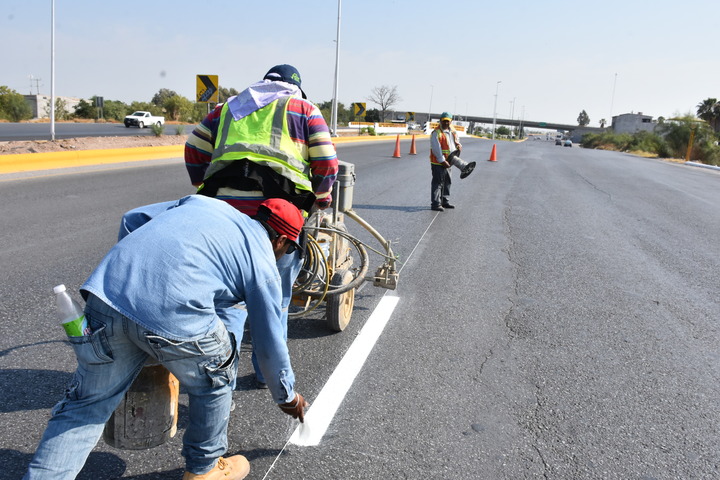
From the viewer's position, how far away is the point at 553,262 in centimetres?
718

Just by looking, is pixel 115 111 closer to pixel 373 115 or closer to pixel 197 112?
pixel 197 112

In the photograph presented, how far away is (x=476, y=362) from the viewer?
163 inches

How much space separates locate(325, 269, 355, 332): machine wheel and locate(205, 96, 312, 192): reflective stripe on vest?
48.2 inches

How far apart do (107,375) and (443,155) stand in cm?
925

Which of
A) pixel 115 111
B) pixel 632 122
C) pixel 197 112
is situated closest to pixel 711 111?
pixel 632 122

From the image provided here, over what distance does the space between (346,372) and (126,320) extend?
2052 mm

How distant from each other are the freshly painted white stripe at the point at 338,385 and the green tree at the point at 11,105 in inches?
2149

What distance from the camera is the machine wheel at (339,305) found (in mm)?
4273

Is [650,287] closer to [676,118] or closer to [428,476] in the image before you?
[428,476]

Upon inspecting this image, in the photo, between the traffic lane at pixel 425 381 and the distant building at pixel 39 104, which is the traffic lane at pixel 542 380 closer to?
the traffic lane at pixel 425 381

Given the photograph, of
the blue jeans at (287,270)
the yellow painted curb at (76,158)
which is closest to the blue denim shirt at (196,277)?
the blue jeans at (287,270)

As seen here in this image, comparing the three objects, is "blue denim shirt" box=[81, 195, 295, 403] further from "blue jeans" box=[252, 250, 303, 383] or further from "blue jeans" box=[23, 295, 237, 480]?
"blue jeans" box=[252, 250, 303, 383]

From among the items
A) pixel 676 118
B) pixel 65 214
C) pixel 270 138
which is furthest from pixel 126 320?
pixel 676 118

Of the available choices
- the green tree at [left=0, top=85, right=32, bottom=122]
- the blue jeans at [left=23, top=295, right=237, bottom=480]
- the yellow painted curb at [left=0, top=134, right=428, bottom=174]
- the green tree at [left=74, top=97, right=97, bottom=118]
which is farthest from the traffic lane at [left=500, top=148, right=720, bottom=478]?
the green tree at [left=74, top=97, right=97, bottom=118]
